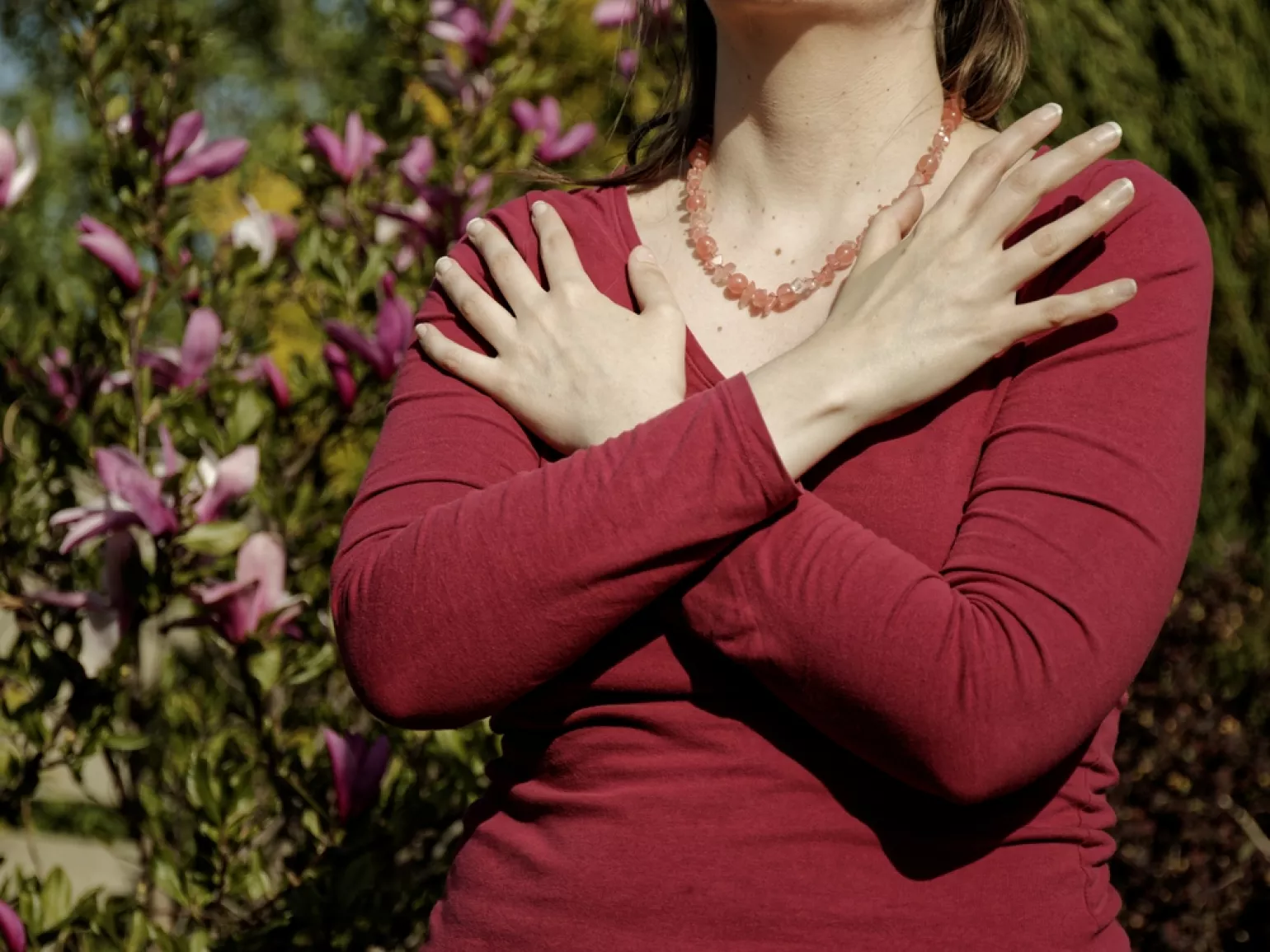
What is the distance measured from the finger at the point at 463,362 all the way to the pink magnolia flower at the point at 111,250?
1119 millimetres

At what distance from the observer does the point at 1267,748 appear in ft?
10.5

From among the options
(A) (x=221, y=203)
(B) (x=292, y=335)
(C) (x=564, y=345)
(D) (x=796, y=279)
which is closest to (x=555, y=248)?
(C) (x=564, y=345)

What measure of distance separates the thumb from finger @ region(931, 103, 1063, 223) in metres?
0.08

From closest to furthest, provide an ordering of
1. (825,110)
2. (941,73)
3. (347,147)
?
(825,110) < (941,73) < (347,147)

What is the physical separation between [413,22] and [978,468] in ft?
7.43

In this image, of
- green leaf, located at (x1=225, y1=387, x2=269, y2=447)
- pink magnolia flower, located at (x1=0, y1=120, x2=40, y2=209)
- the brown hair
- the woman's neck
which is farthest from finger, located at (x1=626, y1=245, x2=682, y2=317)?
pink magnolia flower, located at (x1=0, y1=120, x2=40, y2=209)

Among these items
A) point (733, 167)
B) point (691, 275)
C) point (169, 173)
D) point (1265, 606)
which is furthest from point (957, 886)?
point (1265, 606)

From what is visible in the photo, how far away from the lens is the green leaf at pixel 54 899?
2.37m

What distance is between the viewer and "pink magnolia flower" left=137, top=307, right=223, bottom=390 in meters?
2.50

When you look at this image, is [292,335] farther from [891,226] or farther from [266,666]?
[891,226]

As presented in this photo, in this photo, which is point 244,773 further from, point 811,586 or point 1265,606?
point 1265,606

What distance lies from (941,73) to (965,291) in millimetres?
469

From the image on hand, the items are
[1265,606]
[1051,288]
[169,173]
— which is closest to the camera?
[1051,288]

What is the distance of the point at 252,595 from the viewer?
2.38 m
